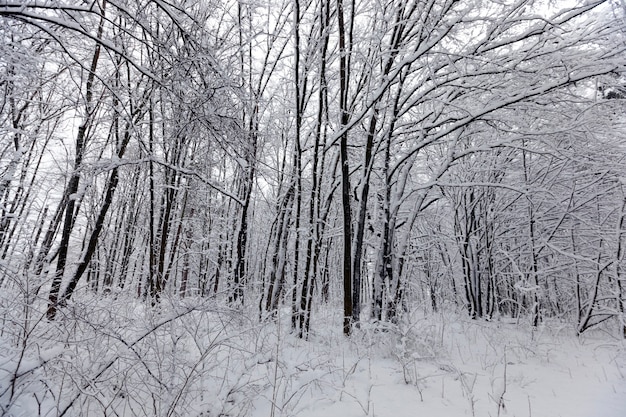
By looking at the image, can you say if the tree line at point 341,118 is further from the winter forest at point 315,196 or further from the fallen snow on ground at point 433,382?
the fallen snow on ground at point 433,382

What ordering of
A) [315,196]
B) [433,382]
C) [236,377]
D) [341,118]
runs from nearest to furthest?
[236,377] → [433,382] → [341,118] → [315,196]

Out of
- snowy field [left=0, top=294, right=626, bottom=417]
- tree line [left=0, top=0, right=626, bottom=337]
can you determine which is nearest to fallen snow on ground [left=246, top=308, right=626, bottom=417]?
snowy field [left=0, top=294, right=626, bottom=417]

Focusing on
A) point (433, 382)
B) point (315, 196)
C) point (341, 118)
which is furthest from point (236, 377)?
point (341, 118)

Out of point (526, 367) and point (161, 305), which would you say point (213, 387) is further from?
point (526, 367)

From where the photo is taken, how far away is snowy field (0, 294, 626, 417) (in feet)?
8.30

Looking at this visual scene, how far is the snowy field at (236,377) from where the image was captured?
253 cm

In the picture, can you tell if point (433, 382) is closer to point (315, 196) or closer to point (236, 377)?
point (236, 377)

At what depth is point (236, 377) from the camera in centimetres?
351

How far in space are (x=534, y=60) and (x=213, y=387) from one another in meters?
6.53

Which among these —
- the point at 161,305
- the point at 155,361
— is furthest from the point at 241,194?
the point at 155,361

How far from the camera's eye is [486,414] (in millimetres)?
2961

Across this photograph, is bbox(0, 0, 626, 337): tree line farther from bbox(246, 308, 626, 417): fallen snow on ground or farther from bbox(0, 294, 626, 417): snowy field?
bbox(246, 308, 626, 417): fallen snow on ground

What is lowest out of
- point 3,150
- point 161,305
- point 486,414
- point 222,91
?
point 486,414

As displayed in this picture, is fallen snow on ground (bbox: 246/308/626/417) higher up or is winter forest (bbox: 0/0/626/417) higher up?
winter forest (bbox: 0/0/626/417)
